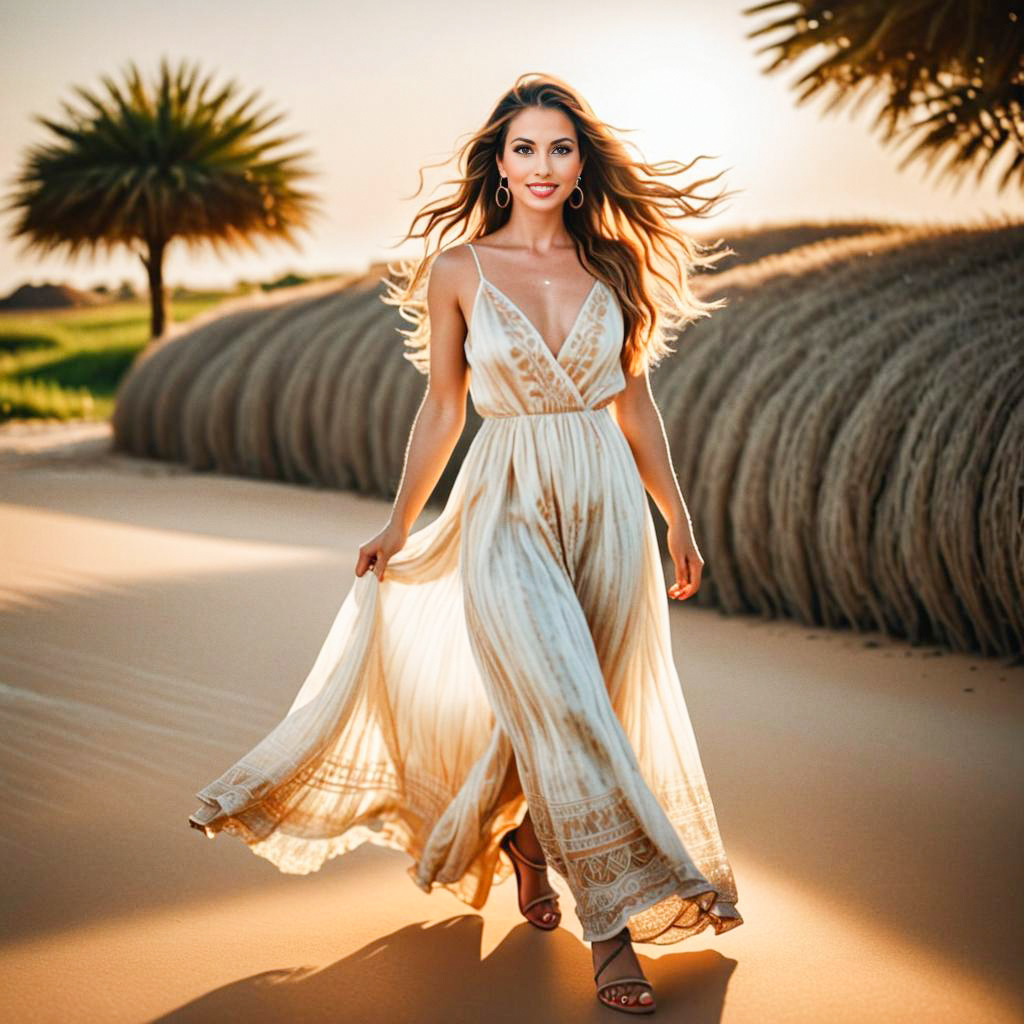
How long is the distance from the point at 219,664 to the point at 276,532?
1.71 meters

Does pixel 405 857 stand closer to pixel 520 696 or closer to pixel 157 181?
pixel 520 696

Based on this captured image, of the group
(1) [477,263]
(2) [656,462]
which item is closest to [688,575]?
(2) [656,462]

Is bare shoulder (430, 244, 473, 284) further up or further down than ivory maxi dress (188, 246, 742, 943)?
further up

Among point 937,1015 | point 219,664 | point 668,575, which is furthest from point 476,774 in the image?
point 668,575

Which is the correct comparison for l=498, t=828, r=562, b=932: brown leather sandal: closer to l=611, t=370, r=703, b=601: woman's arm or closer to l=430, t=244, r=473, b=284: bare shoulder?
l=611, t=370, r=703, b=601: woman's arm

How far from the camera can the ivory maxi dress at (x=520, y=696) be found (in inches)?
65.3

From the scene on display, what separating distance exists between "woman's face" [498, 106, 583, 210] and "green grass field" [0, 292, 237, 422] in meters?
8.25

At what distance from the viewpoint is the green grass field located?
971 cm

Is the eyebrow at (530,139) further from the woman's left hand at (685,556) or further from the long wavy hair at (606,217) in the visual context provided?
the woman's left hand at (685,556)

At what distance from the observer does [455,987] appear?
1697mm

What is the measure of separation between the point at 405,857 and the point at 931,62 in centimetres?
538

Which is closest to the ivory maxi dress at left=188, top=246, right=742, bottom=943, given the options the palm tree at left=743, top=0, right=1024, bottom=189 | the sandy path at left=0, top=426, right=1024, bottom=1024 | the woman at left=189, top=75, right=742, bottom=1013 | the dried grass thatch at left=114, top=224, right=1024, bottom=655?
the woman at left=189, top=75, right=742, bottom=1013

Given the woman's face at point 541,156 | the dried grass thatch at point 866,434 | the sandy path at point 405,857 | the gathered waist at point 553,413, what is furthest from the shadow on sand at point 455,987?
the dried grass thatch at point 866,434

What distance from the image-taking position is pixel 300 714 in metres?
1.92
